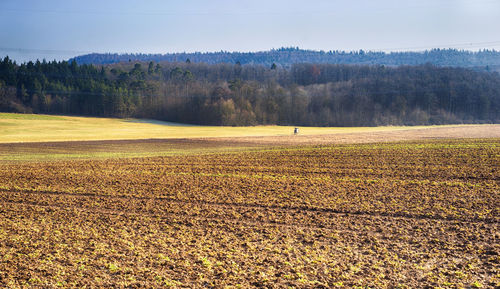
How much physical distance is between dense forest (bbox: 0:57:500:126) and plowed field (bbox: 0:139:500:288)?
223ft

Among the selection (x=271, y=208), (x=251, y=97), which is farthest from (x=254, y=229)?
(x=251, y=97)

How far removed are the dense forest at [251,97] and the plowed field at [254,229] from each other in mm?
67993

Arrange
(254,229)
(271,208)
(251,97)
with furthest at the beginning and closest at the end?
(251,97) < (271,208) < (254,229)

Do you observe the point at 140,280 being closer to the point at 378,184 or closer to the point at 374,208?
the point at 374,208

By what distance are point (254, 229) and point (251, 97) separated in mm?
88332

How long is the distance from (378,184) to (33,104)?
93432 millimetres

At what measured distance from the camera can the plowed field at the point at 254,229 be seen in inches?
337

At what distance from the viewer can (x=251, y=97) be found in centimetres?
9950

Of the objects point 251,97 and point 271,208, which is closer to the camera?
point 271,208

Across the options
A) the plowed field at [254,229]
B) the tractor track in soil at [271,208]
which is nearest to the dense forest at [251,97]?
the plowed field at [254,229]

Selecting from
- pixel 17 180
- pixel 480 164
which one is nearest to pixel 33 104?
pixel 17 180

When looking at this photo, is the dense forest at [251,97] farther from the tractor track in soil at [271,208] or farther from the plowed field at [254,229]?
the tractor track in soil at [271,208]

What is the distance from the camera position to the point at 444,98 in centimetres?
11794

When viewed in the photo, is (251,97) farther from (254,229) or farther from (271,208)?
(254,229)
